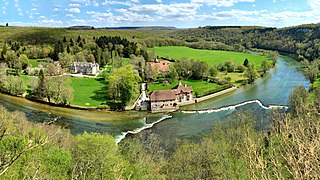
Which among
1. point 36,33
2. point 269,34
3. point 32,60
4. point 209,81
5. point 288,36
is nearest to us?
point 209,81

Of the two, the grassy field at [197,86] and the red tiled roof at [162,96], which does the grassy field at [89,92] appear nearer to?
the red tiled roof at [162,96]

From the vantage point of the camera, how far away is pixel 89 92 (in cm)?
5719

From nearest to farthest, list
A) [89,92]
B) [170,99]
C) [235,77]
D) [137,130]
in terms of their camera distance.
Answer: [137,130]
[170,99]
[89,92]
[235,77]

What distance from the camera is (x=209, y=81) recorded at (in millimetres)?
68125

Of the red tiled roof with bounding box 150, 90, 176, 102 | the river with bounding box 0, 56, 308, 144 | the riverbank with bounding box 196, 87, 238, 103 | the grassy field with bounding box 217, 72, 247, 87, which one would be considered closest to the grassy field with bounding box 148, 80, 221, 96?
the riverbank with bounding box 196, 87, 238, 103

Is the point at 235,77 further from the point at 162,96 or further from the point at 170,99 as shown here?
the point at 162,96

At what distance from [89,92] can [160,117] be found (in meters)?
18.3

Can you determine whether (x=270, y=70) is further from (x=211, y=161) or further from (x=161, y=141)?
(x=211, y=161)

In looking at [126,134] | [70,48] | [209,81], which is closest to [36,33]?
[70,48]

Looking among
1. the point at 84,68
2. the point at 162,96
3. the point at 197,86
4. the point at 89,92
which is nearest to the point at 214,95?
the point at 197,86

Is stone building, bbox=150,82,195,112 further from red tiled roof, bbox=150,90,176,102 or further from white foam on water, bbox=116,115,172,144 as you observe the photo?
white foam on water, bbox=116,115,172,144

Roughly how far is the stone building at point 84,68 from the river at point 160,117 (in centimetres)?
2542

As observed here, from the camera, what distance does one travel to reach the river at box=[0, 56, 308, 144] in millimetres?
37750

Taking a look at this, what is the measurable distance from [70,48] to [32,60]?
11701 mm
